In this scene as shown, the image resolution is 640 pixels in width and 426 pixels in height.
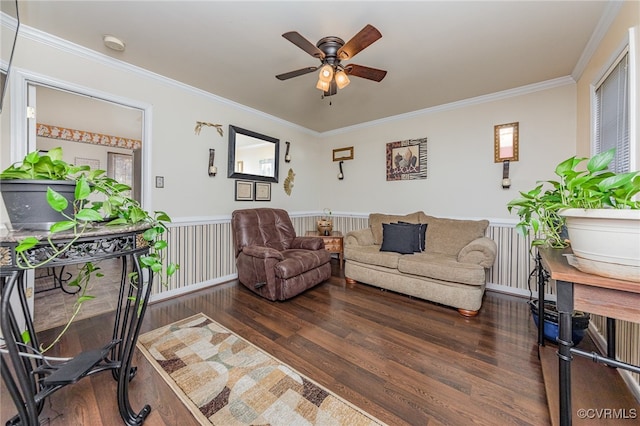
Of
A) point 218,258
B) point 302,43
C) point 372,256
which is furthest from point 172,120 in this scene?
point 372,256

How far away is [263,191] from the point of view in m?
3.85

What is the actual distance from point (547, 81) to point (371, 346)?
11.3 feet

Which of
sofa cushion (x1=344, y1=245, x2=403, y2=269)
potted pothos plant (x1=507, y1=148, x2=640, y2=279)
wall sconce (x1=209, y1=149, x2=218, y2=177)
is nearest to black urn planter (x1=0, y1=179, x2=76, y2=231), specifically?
potted pothos plant (x1=507, y1=148, x2=640, y2=279)

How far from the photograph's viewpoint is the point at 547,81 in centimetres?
274

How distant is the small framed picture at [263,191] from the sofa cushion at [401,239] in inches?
75.7

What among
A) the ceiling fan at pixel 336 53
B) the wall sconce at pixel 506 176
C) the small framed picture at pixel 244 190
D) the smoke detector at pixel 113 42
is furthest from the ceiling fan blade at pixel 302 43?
the wall sconce at pixel 506 176

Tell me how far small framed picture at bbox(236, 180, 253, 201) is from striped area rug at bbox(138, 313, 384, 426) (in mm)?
1954

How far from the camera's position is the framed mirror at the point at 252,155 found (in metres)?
3.38

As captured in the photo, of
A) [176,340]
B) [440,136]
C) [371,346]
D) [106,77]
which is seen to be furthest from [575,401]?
[106,77]

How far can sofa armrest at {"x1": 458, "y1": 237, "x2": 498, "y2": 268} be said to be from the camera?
2473 mm

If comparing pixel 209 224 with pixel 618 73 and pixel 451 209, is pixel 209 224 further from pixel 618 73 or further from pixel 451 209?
pixel 618 73

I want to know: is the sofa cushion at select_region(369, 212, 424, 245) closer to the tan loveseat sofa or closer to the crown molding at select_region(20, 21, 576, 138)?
the tan loveseat sofa

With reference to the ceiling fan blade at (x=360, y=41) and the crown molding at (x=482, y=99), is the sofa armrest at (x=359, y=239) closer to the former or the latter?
the crown molding at (x=482, y=99)

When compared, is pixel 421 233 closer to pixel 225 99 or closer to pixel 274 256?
pixel 274 256
